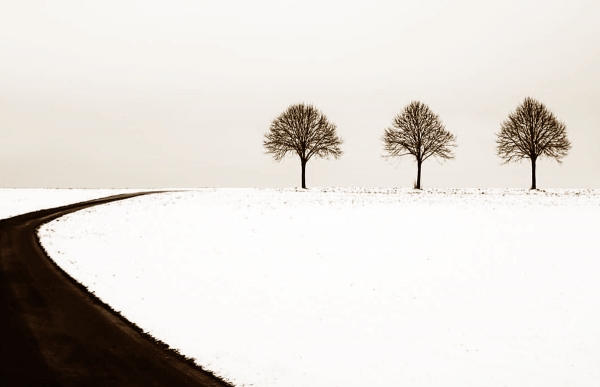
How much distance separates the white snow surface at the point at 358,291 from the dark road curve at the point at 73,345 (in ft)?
1.74

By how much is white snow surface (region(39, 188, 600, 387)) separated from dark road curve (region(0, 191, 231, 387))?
531 millimetres

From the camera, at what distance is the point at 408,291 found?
46.1 feet

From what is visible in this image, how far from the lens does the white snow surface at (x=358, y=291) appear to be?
891 centimetres

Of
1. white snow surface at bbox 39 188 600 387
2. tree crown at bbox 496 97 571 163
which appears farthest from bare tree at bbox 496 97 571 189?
white snow surface at bbox 39 188 600 387

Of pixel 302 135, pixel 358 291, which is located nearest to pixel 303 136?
pixel 302 135

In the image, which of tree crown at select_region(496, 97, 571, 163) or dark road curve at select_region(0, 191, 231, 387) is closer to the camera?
dark road curve at select_region(0, 191, 231, 387)

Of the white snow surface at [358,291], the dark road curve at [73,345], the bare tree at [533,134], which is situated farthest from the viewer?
the bare tree at [533,134]

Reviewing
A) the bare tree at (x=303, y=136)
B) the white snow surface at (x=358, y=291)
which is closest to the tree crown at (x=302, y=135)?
the bare tree at (x=303, y=136)

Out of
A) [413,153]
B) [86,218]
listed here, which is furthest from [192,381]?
[413,153]

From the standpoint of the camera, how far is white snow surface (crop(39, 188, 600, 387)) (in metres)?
8.91

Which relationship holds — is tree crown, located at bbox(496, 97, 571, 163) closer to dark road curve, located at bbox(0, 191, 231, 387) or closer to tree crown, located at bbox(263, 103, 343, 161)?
tree crown, located at bbox(263, 103, 343, 161)

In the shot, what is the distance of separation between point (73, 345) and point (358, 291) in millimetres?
8415

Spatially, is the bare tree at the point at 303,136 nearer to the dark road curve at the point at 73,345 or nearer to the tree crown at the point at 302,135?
the tree crown at the point at 302,135

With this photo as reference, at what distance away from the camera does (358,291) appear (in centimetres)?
1416
